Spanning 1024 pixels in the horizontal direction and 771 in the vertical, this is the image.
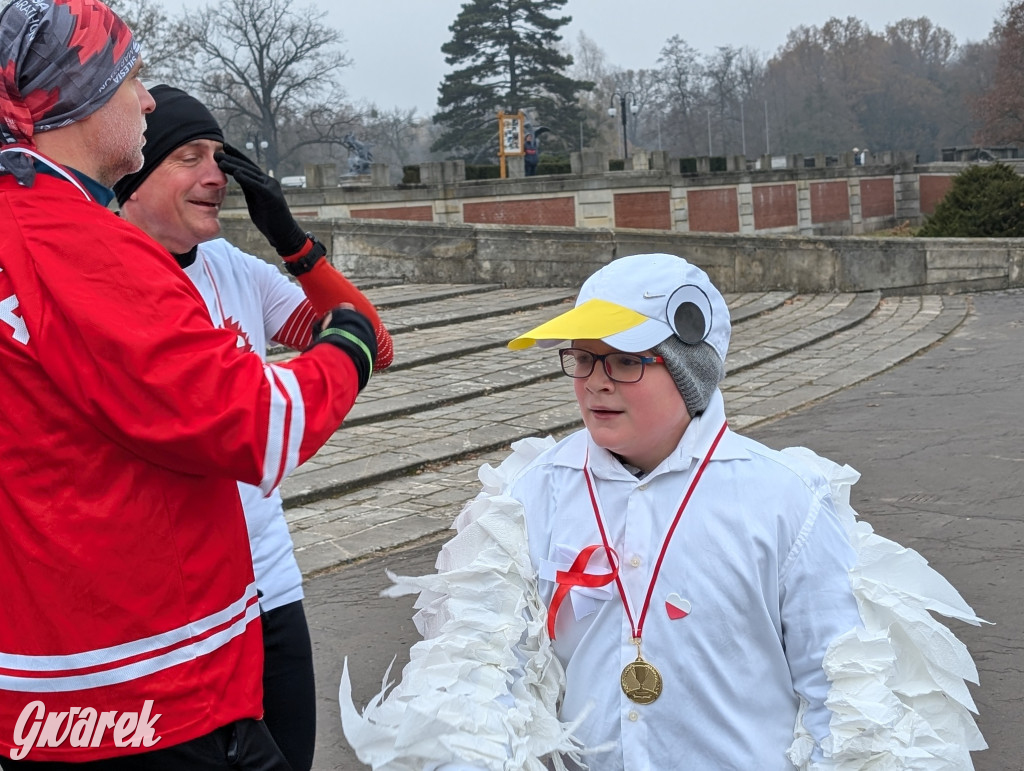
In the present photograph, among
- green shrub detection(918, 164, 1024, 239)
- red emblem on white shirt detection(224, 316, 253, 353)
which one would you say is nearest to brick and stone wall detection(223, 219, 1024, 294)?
green shrub detection(918, 164, 1024, 239)

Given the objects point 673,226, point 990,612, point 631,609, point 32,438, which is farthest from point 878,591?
point 673,226

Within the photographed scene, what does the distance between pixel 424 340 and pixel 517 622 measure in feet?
34.0

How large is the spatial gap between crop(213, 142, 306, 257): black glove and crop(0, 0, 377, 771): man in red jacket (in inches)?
27.3

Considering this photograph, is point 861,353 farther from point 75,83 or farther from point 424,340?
point 75,83

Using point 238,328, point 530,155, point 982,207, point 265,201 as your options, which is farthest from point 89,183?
point 530,155

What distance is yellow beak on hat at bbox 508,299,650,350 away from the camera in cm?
212

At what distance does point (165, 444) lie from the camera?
5.53ft

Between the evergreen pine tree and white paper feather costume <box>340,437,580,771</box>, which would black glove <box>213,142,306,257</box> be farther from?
the evergreen pine tree

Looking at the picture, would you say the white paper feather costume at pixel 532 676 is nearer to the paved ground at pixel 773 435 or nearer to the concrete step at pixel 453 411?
the paved ground at pixel 773 435

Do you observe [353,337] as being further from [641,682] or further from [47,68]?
[641,682]

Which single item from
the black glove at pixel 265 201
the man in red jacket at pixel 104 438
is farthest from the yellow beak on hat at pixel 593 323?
the black glove at pixel 265 201

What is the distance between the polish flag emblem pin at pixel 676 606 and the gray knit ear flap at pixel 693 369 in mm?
364

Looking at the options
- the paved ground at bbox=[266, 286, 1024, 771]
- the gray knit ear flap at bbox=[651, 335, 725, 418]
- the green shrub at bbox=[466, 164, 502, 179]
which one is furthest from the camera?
the green shrub at bbox=[466, 164, 502, 179]

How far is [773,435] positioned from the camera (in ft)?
28.3
